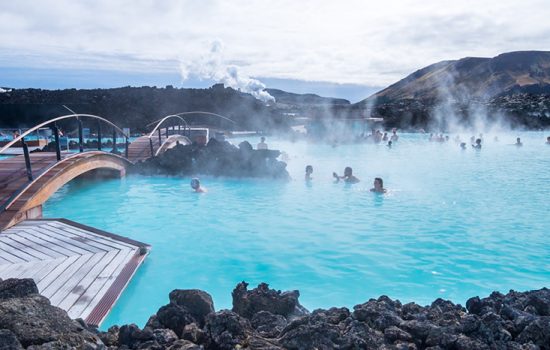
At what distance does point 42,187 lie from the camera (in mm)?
8633

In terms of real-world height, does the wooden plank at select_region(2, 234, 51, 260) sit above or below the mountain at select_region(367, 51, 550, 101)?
below

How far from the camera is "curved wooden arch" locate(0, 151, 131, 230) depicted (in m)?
7.74

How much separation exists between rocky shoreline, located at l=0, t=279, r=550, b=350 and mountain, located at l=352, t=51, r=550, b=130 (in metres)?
32.8

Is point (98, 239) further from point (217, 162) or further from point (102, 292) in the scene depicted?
point (217, 162)

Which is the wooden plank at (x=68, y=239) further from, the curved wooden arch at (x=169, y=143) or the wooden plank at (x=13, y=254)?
the curved wooden arch at (x=169, y=143)

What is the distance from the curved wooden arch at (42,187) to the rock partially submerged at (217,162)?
2950 mm

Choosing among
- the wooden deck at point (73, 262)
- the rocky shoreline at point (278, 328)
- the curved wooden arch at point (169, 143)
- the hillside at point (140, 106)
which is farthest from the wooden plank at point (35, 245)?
the hillside at point (140, 106)

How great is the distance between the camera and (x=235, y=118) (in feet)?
110

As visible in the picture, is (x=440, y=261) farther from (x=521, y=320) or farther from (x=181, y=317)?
(x=181, y=317)

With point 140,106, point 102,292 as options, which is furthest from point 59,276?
point 140,106

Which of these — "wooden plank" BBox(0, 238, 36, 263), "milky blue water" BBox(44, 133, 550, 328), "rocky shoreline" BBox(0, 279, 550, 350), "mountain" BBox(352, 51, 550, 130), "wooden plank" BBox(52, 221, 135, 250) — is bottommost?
"milky blue water" BBox(44, 133, 550, 328)

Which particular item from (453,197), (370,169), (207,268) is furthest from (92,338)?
(370,169)

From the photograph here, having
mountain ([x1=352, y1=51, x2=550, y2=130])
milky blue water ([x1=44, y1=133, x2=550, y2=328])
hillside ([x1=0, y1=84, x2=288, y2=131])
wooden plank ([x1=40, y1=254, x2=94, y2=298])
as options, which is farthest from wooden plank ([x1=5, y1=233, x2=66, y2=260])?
mountain ([x1=352, y1=51, x2=550, y2=130])

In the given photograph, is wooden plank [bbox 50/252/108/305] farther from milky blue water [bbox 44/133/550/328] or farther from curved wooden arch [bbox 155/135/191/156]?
curved wooden arch [bbox 155/135/191/156]
